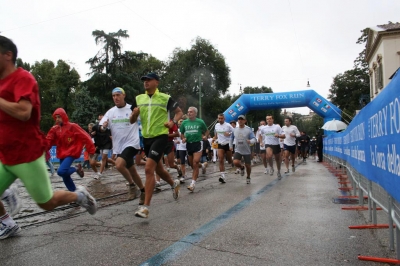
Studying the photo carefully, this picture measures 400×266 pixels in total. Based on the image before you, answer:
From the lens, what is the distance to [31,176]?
10.5ft

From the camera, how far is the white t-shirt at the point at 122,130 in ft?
21.9

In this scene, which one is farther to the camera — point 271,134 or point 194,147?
point 271,134

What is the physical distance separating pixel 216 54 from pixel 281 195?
5352cm

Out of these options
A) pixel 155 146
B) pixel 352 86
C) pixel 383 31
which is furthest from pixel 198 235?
pixel 352 86

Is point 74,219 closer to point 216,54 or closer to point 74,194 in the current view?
point 74,194

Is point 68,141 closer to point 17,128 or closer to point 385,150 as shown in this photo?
point 17,128

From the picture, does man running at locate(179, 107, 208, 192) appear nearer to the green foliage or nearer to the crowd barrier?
the crowd barrier

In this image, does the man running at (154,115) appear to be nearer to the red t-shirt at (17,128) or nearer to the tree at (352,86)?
the red t-shirt at (17,128)

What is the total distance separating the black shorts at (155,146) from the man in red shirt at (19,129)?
226cm

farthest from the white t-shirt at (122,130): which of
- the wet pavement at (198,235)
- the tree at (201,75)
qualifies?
the tree at (201,75)

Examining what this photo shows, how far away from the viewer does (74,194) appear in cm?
389

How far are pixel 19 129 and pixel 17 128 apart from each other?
2 centimetres

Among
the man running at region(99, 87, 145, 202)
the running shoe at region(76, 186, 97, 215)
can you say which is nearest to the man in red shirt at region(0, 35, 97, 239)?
the running shoe at region(76, 186, 97, 215)

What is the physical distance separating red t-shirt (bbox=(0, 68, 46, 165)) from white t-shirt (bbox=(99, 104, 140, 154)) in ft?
11.2
